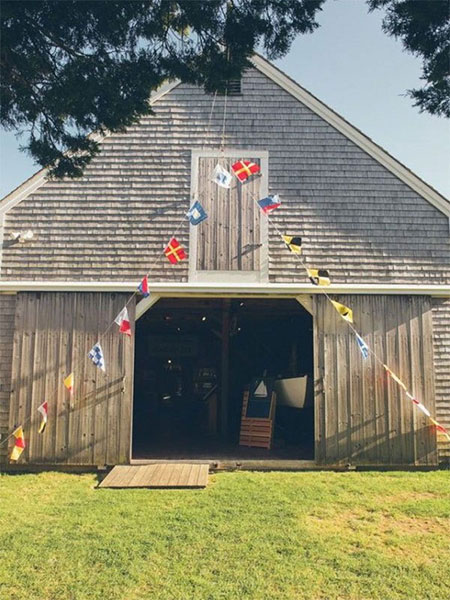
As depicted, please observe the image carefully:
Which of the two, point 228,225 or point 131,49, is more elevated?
point 131,49

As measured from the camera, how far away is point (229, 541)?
4812mm

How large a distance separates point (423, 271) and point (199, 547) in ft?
19.3

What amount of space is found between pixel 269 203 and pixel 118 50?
13.6 ft

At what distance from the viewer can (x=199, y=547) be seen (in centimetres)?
467

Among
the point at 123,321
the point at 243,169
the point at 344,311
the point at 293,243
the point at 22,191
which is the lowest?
the point at 123,321

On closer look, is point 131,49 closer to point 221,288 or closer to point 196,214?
point 196,214

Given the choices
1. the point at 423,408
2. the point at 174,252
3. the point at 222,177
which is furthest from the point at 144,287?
the point at 423,408

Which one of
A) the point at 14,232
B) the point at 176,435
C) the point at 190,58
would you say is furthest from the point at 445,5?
the point at 176,435

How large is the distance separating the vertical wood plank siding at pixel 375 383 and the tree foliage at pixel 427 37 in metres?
4.66

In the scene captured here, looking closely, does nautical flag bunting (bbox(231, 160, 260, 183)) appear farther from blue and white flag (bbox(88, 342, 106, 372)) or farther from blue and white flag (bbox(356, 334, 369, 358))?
blue and white flag (bbox(88, 342, 106, 372))

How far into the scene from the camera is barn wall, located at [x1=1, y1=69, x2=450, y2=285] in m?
8.36

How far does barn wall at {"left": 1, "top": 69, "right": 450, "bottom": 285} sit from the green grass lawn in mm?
3472

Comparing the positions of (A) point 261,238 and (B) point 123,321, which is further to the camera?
(A) point 261,238

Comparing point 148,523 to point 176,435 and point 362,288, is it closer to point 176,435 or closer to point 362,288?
point 362,288
